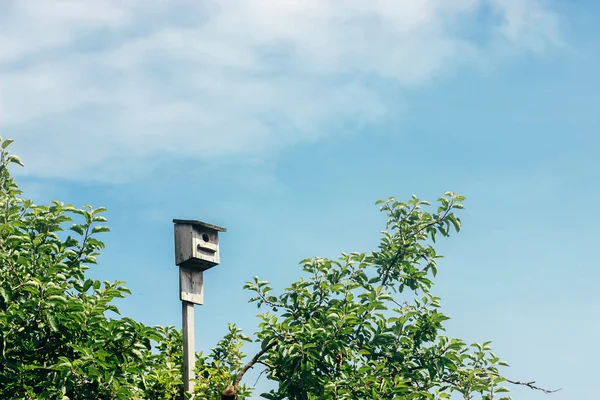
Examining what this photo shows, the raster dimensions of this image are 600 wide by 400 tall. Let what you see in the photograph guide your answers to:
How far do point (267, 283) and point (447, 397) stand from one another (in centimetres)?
289

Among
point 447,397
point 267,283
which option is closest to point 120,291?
point 267,283

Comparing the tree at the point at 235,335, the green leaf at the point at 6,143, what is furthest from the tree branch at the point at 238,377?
the green leaf at the point at 6,143

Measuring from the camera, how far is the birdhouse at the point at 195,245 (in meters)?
11.9

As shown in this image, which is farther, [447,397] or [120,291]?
[447,397]

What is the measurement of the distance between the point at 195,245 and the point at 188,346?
1455 millimetres

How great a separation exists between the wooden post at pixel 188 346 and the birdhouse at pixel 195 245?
62 cm

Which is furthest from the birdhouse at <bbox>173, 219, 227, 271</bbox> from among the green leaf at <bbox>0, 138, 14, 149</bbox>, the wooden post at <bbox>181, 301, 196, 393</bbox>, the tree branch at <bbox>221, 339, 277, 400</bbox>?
the green leaf at <bbox>0, 138, 14, 149</bbox>

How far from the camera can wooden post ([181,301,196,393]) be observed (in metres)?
11.3

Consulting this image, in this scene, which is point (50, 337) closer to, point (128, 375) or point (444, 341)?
point (128, 375)

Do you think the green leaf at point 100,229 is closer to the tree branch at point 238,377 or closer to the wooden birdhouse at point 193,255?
the wooden birdhouse at point 193,255

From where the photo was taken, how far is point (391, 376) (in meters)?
11.1

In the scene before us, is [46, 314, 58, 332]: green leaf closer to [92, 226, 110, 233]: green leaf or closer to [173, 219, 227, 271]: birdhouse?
[92, 226, 110, 233]: green leaf

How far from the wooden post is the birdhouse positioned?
0.62 m

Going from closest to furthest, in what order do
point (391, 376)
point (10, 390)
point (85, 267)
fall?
1. point (10, 390)
2. point (85, 267)
3. point (391, 376)
